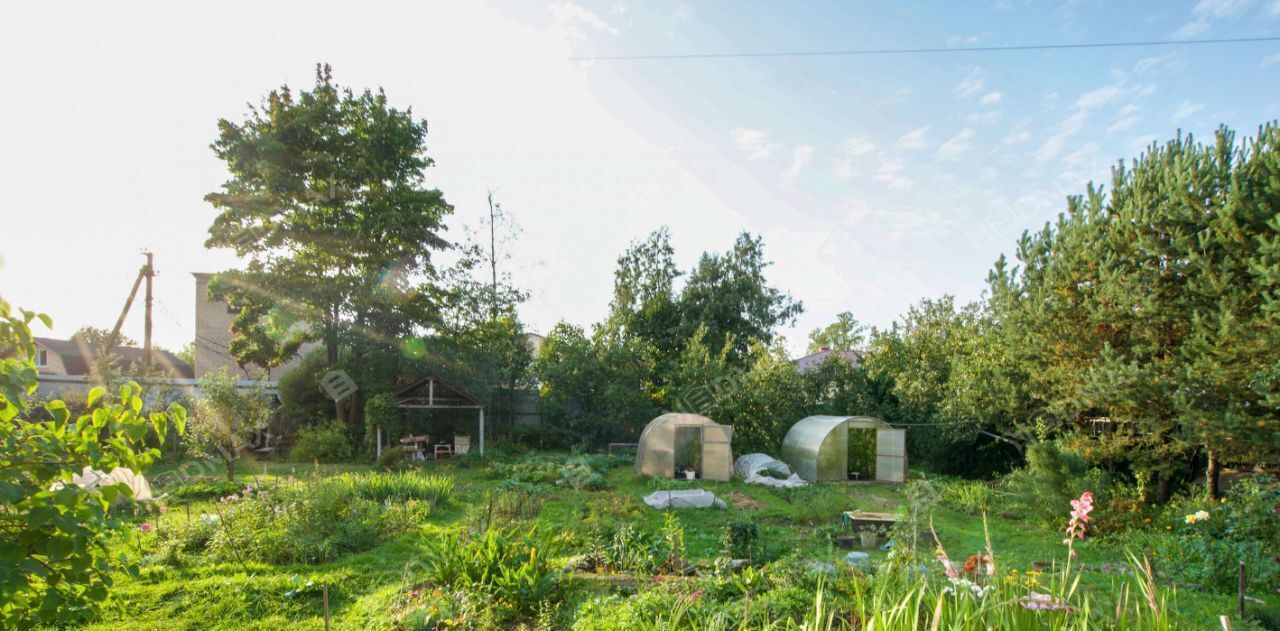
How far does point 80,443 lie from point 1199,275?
11.8 metres

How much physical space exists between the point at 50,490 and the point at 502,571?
3.55 m

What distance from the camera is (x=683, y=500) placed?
1070cm

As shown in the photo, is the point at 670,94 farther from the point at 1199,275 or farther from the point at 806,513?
the point at 1199,275

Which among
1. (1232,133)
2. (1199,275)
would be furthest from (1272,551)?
(1232,133)

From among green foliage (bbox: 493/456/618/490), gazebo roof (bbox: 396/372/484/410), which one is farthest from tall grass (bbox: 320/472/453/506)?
gazebo roof (bbox: 396/372/484/410)

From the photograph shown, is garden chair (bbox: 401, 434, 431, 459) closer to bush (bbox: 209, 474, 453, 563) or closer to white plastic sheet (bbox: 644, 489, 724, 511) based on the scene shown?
bush (bbox: 209, 474, 453, 563)

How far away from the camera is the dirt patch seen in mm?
11078

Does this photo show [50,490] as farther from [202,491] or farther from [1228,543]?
[202,491]

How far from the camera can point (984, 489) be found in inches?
459

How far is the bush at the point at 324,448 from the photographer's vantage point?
17.5 meters

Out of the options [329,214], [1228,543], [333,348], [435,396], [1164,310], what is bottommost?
[1228,543]

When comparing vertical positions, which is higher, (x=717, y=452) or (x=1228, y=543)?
(x=1228, y=543)

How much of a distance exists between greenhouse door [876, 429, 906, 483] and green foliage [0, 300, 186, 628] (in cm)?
1548

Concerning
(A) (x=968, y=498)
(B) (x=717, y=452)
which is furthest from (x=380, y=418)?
(A) (x=968, y=498)
